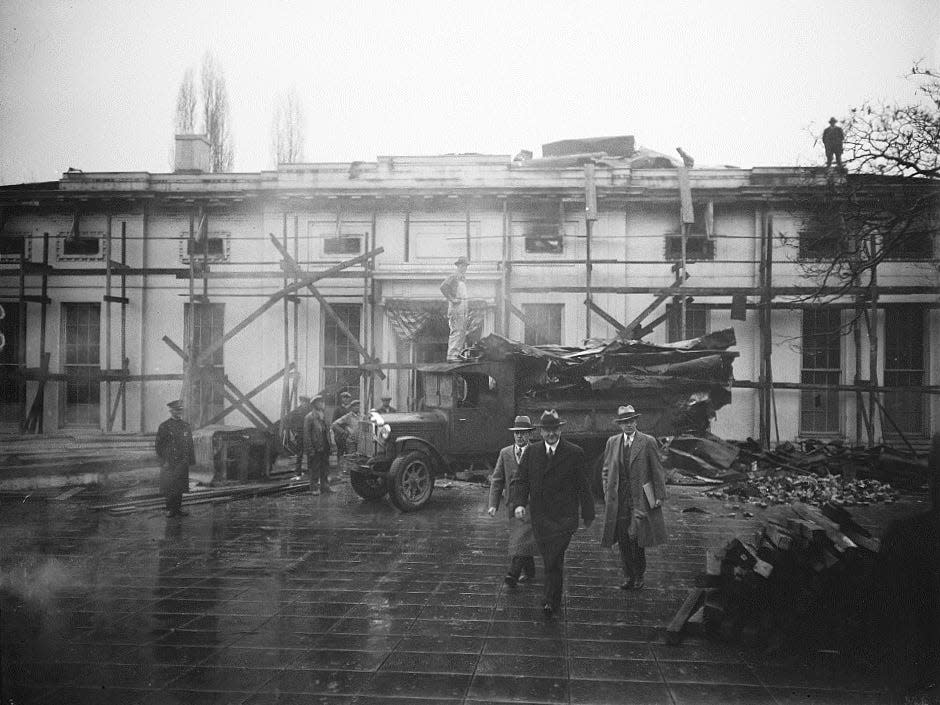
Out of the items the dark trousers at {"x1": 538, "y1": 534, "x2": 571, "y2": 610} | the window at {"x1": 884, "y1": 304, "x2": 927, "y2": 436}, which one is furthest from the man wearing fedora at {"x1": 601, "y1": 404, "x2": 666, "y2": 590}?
the window at {"x1": 884, "y1": 304, "x2": 927, "y2": 436}

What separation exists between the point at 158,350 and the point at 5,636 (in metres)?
13.5

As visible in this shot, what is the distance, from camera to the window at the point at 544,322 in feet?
57.8

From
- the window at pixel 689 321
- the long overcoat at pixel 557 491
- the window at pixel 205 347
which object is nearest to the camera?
the long overcoat at pixel 557 491

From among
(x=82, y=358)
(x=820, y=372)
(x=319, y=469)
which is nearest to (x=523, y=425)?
(x=319, y=469)

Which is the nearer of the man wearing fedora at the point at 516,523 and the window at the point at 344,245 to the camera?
the man wearing fedora at the point at 516,523

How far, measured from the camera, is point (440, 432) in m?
11.7

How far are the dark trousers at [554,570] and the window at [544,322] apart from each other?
1182 cm

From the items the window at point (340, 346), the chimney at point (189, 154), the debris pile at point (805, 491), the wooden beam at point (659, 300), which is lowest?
the debris pile at point (805, 491)

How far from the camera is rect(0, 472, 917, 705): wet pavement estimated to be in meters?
4.43

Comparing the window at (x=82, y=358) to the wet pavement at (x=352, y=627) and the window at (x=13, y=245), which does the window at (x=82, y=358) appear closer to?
the window at (x=13, y=245)

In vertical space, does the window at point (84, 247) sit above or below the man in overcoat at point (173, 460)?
above

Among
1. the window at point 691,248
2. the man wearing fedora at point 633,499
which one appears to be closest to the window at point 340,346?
the window at point 691,248

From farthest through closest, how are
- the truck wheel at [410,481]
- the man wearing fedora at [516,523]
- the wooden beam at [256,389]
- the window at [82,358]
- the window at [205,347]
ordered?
1. the window at [82,358]
2. the window at [205,347]
3. the wooden beam at [256,389]
4. the truck wheel at [410,481]
5. the man wearing fedora at [516,523]

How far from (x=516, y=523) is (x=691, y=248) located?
13.1 m
